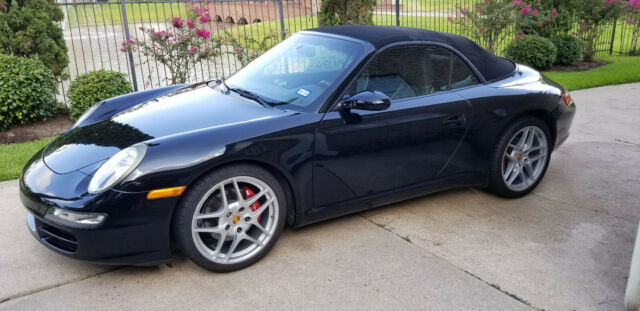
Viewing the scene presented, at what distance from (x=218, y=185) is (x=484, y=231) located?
2.02 m

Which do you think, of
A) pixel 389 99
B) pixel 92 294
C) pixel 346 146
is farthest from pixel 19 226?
pixel 389 99

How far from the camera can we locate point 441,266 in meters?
3.55

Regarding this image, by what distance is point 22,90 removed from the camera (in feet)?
21.5

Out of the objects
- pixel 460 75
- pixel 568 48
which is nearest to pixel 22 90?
pixel 460 75

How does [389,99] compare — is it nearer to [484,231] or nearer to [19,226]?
[484,231]

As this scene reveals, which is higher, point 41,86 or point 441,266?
point 41,86

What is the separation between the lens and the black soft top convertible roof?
13.5ft

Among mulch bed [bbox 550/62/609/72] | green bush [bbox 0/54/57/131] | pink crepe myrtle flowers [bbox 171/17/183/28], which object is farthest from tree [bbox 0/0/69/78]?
mulch bed [bbox 550/62/609/72]

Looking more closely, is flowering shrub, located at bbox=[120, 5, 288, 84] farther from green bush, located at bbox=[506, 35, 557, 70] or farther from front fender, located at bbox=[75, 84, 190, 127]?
green bush, located at bbox=[506, 35, 557, 70]

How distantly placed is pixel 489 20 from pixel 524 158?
282 inches

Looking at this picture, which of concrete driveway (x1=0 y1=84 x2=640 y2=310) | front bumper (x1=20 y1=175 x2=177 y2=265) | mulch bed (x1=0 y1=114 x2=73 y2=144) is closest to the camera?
front bumper (x1=20 y1=175 x2=177 y2=265)

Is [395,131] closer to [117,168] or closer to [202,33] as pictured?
[117,168]

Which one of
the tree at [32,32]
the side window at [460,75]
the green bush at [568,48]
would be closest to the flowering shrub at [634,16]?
the green bush at [568,48]

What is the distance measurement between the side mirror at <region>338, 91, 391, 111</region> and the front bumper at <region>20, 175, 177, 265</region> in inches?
50.9
